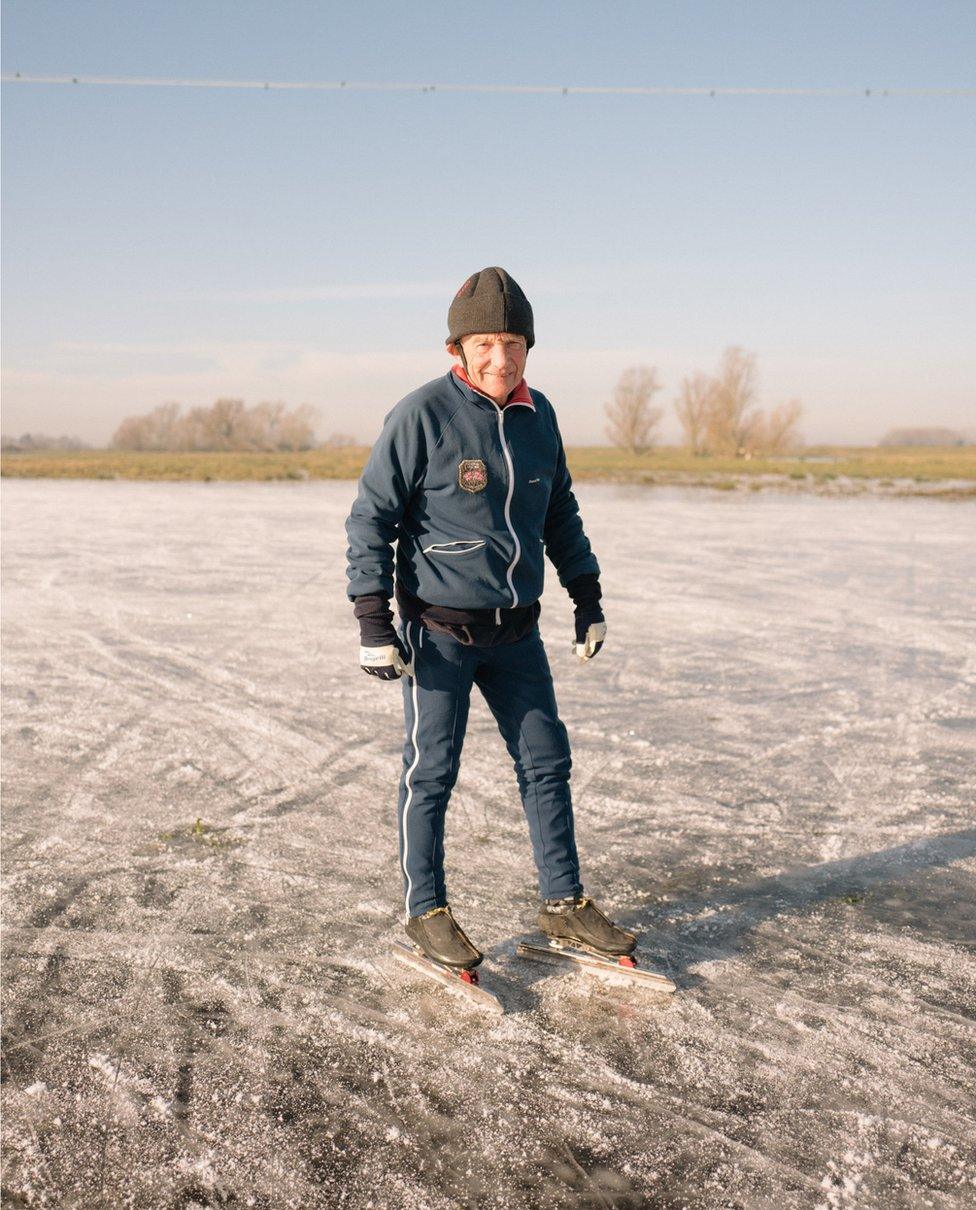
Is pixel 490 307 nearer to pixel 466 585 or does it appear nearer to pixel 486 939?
pixel 466 585

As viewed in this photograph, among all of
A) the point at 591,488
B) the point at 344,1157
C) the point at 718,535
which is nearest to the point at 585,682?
the point at 344,1157

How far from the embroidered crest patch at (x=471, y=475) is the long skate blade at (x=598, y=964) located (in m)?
1.39

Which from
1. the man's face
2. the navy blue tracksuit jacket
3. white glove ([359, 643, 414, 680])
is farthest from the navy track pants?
the man's face

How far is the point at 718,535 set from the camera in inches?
636

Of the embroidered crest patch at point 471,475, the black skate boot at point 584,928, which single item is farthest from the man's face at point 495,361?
the black skate boot at point 584,928

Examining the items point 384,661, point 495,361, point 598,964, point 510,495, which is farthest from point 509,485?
point 598,964

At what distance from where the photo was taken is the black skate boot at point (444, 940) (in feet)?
9.70

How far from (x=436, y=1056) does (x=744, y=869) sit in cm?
167

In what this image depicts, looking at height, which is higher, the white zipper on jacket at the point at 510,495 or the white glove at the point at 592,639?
the white zipper on jacket at the point at 510,495

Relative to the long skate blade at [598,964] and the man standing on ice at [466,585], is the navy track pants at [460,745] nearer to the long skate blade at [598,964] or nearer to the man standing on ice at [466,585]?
the man standing on ice at [466,585]

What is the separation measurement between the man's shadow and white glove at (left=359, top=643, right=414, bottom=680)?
0.99 meters

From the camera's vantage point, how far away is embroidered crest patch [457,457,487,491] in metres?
2.82

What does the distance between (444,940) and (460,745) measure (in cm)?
55

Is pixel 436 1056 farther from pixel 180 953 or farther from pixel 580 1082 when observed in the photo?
pixel 180 953
